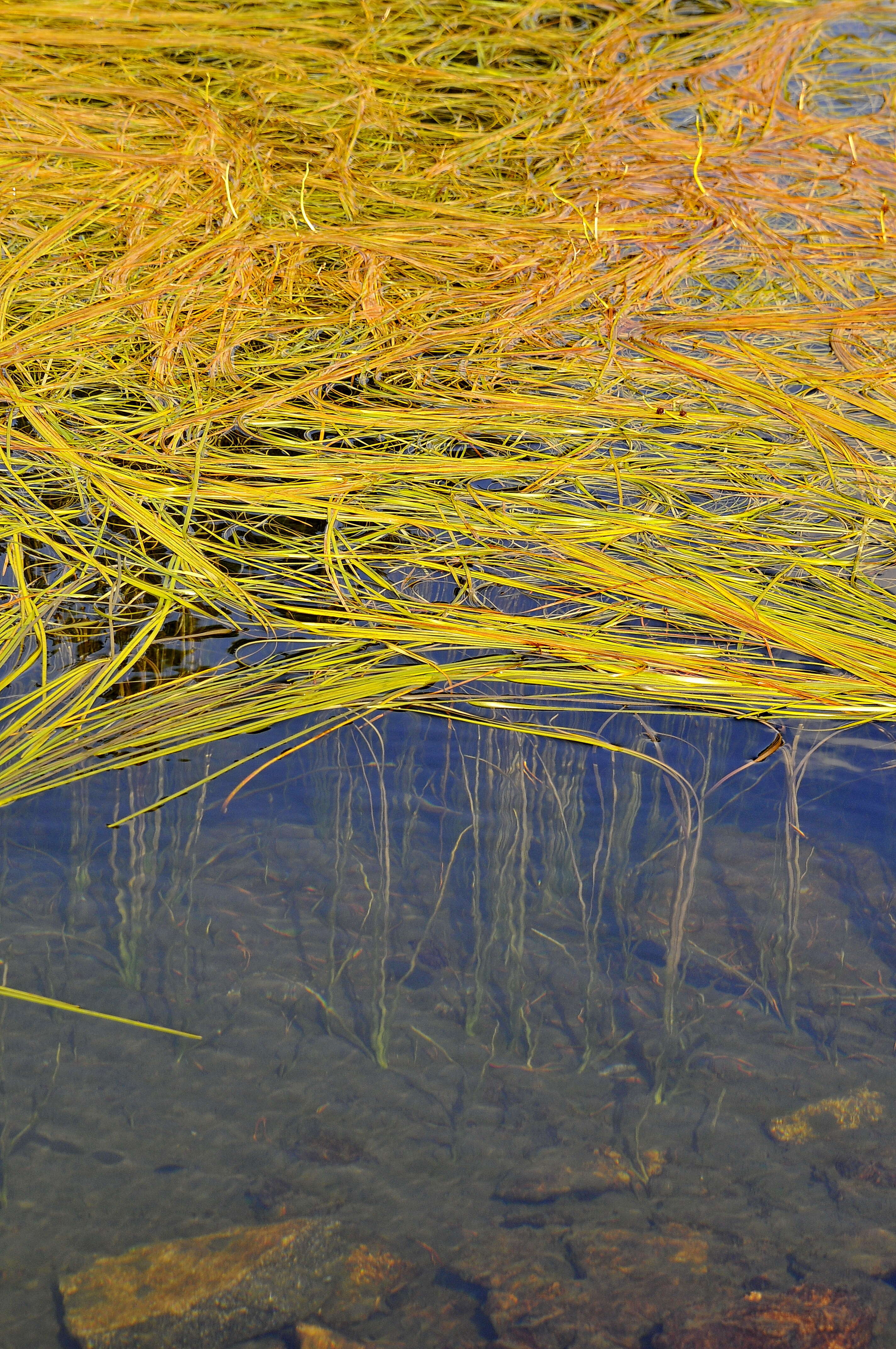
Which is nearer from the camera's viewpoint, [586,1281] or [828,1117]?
[586,1281]

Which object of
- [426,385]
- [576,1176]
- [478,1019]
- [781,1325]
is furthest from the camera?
A: [426,385]

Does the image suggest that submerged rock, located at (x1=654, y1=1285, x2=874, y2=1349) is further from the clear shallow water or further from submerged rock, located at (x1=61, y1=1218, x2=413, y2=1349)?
submerged rock, located at (x1=61, y1=1218, x2=413, y2=1349)

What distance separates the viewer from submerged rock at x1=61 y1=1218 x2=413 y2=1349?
3.64 ft

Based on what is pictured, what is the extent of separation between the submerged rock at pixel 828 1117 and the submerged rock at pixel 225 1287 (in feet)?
1.55

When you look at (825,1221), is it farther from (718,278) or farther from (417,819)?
(718,278)

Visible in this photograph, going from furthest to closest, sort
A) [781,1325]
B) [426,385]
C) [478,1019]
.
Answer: [426,385] → [478,1019] → [781,1325]

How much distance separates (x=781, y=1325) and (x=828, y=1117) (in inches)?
10.0

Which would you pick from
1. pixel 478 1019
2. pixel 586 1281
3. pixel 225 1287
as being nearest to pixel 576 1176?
pixel 586 1281

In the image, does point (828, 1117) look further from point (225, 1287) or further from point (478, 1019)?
point (225, 1287)

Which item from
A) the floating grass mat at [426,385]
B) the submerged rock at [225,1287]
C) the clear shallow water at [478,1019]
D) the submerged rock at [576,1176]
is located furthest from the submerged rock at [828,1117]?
A: the floating grass mat at [426,385]

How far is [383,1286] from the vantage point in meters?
1.15

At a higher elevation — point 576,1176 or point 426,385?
point 426,385

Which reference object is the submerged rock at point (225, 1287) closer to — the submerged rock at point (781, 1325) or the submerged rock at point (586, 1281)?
the submerged rock at point (586, 1281)

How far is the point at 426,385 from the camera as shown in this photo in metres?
2.47
